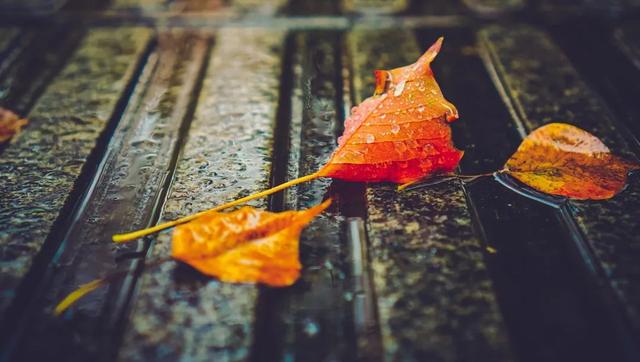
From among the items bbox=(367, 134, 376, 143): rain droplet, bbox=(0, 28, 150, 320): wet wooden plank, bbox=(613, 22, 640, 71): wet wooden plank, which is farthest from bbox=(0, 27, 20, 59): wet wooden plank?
bbox=(613, 22, 640, 71): wet wooden plank

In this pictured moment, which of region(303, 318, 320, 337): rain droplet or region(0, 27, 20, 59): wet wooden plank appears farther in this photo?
region(0, 27, 20, 59): wet wooden plank

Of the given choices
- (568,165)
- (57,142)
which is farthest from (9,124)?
(568,165)

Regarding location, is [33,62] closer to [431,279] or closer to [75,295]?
[75,295]

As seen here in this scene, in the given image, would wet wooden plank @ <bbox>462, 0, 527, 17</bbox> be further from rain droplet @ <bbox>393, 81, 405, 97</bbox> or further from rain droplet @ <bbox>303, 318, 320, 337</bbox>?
rain droplet @ <bbox>303, 318, 320, 337</bbox>

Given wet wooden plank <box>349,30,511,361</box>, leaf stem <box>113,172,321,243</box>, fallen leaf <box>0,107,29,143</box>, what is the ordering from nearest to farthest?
wet wooden plank <box>349,30,511,361</box>, leaf stem <box>113,172,321,243</box>, fallen leaf <box>0,107,29,143</box>

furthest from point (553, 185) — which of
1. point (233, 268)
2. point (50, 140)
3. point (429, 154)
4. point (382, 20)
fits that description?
point (50, 140)
